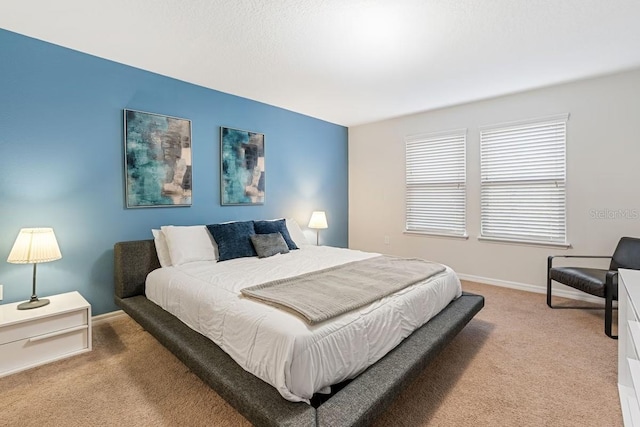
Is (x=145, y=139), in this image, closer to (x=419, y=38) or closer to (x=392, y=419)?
(x=419, y=38)

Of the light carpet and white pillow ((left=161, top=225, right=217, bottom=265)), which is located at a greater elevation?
white pillow ((left=161, top=225, right=217, bottom=265))

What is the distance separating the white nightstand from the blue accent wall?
50cm

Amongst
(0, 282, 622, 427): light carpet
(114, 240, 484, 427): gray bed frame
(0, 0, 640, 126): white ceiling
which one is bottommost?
(0, 282, 622, 427): light carpet

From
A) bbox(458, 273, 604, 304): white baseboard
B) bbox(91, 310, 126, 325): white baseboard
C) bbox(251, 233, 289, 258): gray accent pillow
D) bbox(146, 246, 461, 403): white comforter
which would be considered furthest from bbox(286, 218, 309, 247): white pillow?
bbox(458, 273, 604, 304): white baseboard

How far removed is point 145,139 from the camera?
316 centimetres

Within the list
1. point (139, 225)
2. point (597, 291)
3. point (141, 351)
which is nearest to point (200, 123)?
point (139, 225)

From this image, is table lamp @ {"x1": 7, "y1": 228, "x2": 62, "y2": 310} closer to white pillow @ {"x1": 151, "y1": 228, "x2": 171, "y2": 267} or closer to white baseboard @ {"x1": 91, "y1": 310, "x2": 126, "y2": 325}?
white baseboard @ {"x1": 91, "y1": 310, "x2": 126, "y2": 325}

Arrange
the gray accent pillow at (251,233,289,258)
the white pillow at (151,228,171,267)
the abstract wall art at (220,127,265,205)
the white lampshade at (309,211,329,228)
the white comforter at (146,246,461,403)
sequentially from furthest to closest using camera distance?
the white lampshade at (309,211,329,228)
the abstract wall art at (220,127,265,205)
the gray accent pillow at (251,233,289,258)
the white pillow at (151,228,171,267)
the white comforter at (146,246,461,403)

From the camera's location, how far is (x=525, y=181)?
12.8 ft

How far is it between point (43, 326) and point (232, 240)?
155 cm

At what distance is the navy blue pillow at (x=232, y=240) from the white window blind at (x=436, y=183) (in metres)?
2.75

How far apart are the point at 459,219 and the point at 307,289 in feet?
10.6

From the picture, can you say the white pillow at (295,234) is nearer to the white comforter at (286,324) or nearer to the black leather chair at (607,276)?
the white comforter at (286,324)

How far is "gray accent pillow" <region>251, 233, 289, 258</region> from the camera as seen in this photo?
128 inches
